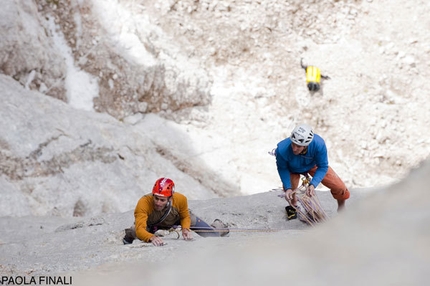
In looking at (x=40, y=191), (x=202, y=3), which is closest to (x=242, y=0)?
(x=202, y=3)

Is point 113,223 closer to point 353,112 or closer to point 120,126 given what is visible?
point 120,126

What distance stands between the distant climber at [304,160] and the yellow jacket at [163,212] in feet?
5.85

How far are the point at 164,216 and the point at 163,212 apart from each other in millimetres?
64

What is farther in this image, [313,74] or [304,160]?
[313,74]

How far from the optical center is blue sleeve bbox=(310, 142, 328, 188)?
834cm

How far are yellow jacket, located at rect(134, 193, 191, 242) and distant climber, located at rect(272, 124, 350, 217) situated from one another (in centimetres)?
178

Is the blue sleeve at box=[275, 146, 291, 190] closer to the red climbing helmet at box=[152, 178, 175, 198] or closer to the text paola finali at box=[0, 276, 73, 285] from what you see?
the red climbing helmet at box=[152, 178, 175, 198]

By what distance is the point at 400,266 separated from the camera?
7.31ft

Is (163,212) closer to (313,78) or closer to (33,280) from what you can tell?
(33,280)

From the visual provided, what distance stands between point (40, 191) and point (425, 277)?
11.4m

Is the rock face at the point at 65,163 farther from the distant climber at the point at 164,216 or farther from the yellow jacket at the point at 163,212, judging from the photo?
the yellow jacket at the point at 163,212

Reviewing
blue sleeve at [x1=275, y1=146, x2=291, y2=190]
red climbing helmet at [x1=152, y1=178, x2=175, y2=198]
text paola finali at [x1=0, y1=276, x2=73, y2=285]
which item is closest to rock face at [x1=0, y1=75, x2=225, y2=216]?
blue sleeve at [x1=275, y1=146, x2=291, y2=190]

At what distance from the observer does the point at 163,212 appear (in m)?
Result: 7.45

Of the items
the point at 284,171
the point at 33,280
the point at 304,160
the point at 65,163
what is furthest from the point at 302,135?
the point at 65,163
